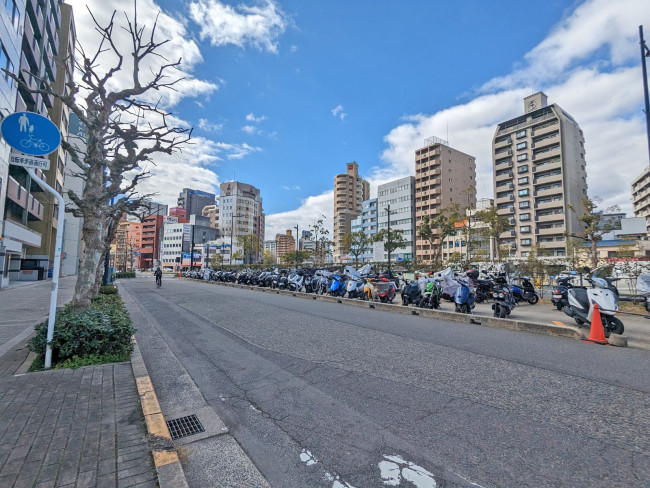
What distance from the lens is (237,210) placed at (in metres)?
101

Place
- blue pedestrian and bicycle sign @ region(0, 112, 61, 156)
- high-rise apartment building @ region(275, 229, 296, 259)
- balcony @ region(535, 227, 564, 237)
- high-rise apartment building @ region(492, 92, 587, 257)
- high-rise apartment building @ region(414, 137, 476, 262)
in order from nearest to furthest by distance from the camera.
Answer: blue pedestrian and bicycle sign @ region(0, 112, 61, 156) → balcony @ region(535, 227, 564, 237) → high-rise apartment building @ region(492, 92, 587, 257) → high-rise apartment building @ region(414, 137, 476, 262) → high-rise apartment building @ region(275, 229, 296, 259)

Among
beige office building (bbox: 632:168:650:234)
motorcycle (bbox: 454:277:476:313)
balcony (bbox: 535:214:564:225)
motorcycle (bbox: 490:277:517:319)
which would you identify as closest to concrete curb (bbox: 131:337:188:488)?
motorcycle (bbox: 454:277:476:313)

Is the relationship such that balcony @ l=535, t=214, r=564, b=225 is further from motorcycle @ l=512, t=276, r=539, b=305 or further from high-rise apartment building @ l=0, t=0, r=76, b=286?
high-rise apartment building @ l=0, t=0, r=76, b=286

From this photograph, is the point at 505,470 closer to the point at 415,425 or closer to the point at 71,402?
the point at 415,425

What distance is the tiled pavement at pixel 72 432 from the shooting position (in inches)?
88.0

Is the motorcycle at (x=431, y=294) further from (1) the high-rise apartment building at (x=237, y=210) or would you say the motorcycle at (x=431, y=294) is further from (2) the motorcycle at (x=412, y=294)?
(1) the high-rise apartment building at (x=237, y=210)

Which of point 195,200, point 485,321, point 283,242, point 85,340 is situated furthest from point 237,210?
point 85,340

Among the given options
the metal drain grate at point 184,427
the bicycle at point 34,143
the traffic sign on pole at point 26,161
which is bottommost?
the metal drain grate at point 184,427

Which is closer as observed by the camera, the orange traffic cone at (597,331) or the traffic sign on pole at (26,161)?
the traffic sign on pole at (26,161)

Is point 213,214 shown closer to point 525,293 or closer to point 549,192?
point 549,192

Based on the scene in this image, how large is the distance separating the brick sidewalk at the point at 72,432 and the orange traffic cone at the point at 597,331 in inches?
296

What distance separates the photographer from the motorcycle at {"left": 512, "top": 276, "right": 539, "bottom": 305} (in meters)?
12.0

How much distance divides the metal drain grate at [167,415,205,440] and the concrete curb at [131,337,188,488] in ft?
0.34

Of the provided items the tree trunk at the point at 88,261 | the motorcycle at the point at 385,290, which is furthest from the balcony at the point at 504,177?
the tree trunk at the point at 88,261
